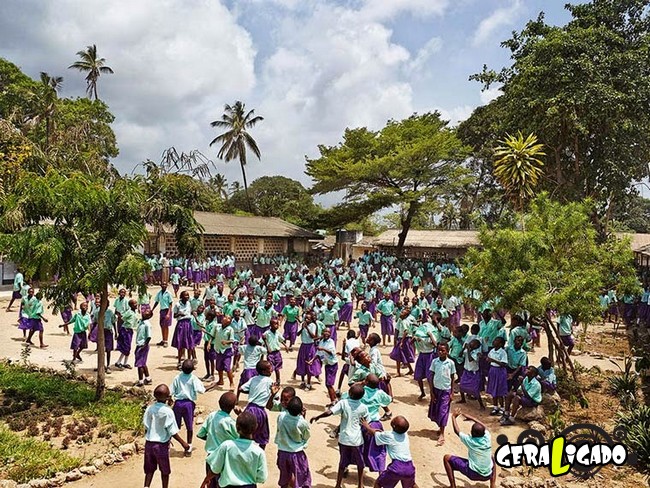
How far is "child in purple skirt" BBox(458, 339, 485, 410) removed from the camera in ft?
30.3

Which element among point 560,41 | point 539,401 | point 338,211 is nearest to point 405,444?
point 539,401

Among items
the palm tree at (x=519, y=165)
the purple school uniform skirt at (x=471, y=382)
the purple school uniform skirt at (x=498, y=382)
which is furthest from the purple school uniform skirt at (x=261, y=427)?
the palm tree at (x=519, y=165)

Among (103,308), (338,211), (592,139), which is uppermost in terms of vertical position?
(592,139)

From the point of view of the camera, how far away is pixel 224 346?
9773mm

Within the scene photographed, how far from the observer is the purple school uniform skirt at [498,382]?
9180 mm

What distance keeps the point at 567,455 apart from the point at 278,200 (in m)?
45.5

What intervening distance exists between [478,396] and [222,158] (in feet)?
133

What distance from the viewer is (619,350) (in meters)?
15.5

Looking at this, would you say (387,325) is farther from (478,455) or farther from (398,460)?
(398,460)

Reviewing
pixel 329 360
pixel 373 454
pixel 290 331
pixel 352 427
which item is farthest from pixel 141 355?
pixel 373 454

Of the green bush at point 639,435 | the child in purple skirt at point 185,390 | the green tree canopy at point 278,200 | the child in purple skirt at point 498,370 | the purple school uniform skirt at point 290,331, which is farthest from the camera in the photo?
the green tree canopy at point 278,200

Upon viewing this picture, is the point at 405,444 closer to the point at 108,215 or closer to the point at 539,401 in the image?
the point at 539,401

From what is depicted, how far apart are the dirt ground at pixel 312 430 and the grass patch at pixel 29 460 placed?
40cm

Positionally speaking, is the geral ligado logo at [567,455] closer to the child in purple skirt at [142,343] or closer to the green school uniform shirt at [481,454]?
the green school uniform shirt at [481,454]
